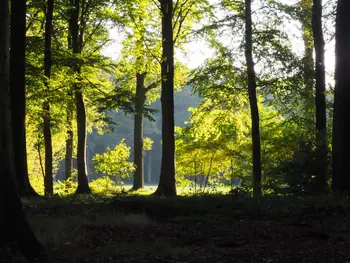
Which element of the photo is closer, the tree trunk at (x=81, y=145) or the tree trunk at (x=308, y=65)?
the tree trunk at (x=308, y=65)

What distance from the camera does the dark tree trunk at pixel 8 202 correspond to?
5.55 m

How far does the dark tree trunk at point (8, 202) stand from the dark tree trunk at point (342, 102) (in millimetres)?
8276

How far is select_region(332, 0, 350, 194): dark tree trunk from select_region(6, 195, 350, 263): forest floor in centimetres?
150

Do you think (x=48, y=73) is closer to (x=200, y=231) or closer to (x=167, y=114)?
(x=167, y=114)

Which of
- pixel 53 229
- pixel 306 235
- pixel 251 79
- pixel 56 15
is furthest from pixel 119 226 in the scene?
pixel 56 15

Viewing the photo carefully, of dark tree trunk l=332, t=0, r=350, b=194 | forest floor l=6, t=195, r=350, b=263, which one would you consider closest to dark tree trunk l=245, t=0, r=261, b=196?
dark tree trunk l=332, t=0, r=350, b=194

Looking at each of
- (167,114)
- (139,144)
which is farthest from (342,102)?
(139,144)

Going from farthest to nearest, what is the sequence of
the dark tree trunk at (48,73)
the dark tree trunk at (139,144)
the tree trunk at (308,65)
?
1. the dark tree trunk at (139,144)
2. the dark tree trunk at (48,73)
3. the tree trunk at (308,65)

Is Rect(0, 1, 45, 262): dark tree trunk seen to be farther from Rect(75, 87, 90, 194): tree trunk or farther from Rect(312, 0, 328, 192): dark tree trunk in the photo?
Rect(75, 87, 90, 194): tree trunk

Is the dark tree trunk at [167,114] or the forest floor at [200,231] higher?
the dark tree trunk at [167,114]

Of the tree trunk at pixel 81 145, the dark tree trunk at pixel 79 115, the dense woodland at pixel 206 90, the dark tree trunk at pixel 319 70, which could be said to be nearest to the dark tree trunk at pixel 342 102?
the dense woodland at pixel 206 90

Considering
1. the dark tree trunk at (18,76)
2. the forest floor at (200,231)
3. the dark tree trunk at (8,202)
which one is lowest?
the forest floor at (200,231)

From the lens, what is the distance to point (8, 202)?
221 inches

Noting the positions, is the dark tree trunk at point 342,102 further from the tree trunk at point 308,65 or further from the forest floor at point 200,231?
the tree trunk at point 308,65
